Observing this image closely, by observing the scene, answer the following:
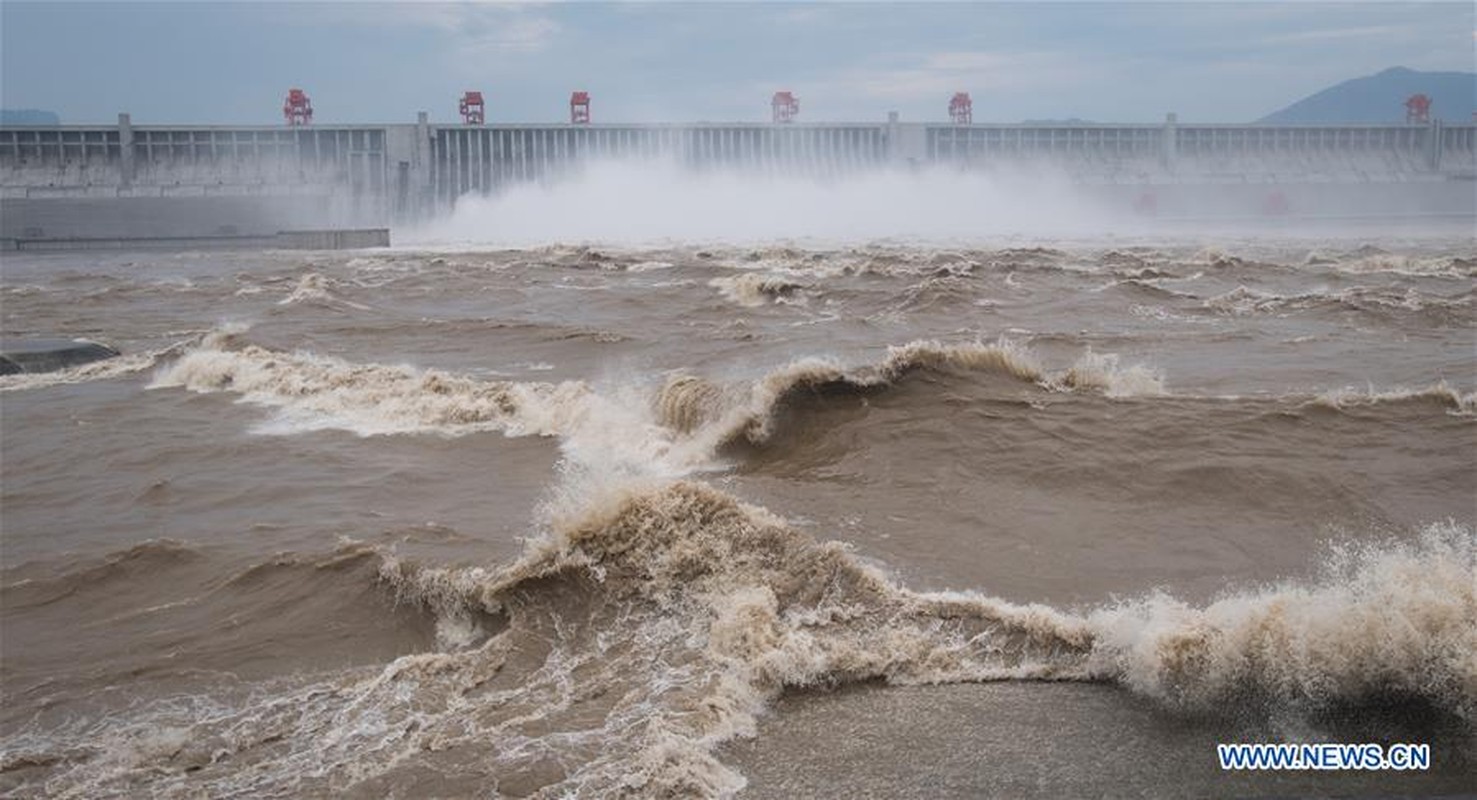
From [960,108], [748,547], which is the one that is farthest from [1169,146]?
[748,547]

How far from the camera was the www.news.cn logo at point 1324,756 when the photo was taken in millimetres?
3328

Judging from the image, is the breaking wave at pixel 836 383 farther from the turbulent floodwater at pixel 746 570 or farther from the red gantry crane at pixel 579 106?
the red gantry crane at pixel 579 106

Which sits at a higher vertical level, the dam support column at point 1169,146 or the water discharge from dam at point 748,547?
the dam support column at point 1169,146

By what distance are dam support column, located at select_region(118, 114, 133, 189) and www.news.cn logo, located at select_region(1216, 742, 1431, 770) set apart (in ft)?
143

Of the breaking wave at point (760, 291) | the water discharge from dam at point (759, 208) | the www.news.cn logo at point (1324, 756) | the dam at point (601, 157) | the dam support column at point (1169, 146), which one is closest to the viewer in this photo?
the www.news.cn logo at point (1324, 756)

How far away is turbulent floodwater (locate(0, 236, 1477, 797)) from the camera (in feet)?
11.9

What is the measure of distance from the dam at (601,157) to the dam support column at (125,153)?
52 mm

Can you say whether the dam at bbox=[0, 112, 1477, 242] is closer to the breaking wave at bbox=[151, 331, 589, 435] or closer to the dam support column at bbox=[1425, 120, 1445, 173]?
the dam support column at bbox=[1425, 120, 1445, 173]

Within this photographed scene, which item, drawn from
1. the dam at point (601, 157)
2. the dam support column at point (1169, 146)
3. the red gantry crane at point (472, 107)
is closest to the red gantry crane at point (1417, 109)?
the dam at point (601, 157)

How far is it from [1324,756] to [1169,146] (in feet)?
163

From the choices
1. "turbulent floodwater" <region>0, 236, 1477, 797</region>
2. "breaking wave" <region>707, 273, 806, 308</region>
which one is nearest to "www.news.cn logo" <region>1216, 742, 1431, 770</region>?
"turbulent floodwater" <region>0, 236, 1477, 797</region>

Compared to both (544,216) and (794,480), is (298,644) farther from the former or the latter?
(544,216)

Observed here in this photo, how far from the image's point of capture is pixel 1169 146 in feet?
158

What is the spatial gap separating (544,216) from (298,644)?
39213mm
